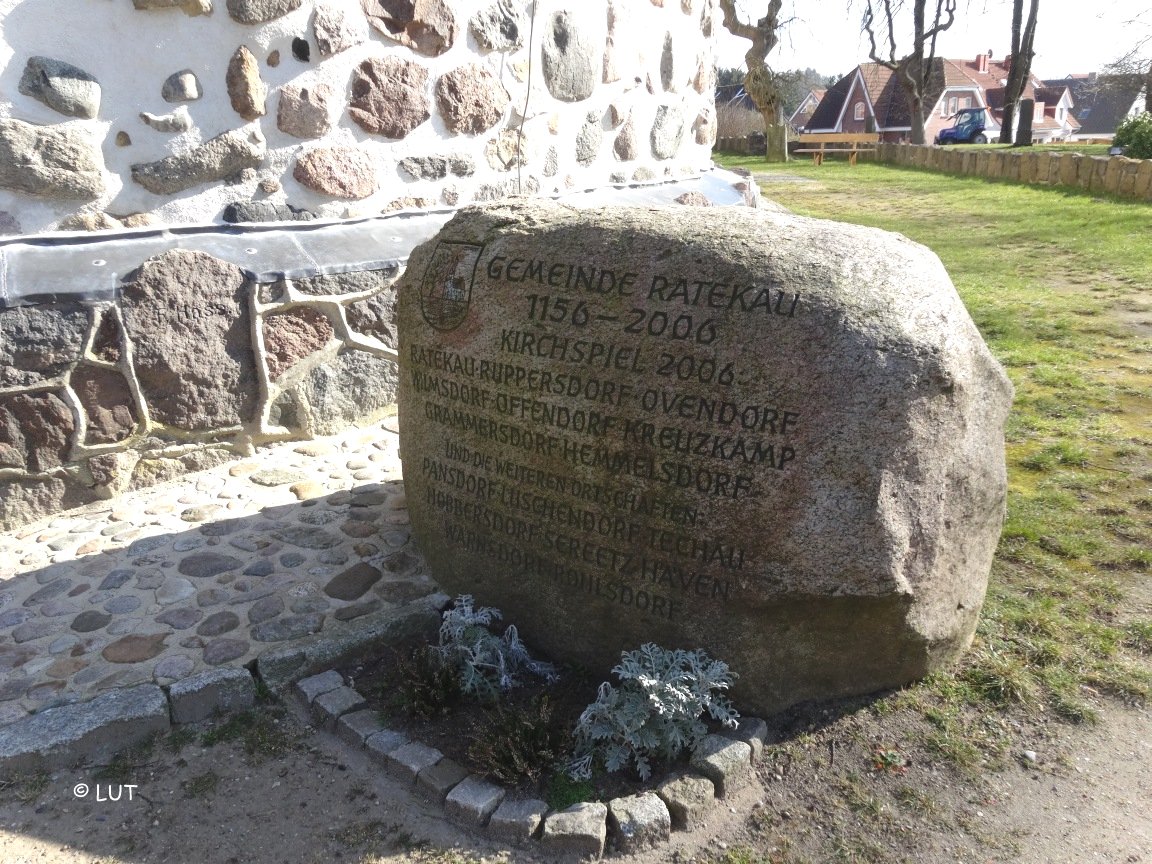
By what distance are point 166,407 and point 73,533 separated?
2.04ft

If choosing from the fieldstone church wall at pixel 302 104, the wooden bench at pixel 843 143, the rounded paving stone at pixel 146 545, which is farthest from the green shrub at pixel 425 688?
the wooden bench at pixel 843 143

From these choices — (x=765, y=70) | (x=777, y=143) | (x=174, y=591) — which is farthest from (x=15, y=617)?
(x=777, y=143)

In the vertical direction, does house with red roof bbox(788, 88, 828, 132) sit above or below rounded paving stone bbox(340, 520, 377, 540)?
above

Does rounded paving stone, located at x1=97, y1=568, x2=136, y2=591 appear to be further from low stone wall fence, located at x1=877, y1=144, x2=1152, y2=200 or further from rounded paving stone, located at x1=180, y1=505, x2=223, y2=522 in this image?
low stone wall fence, located at x1=877, y1=144, x2=1152, y2=200

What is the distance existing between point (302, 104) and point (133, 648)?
245cm

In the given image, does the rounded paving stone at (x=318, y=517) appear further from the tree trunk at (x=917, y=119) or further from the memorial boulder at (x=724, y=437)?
the tree trunk at (x=917, y=119)

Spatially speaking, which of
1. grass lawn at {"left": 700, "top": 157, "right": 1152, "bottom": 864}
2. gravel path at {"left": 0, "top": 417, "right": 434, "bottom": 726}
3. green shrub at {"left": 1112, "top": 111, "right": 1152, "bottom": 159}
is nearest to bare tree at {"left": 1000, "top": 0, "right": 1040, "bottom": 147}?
green shrub at {"left": 1112, "top": 111, "right": 1152, "bottom": 159}

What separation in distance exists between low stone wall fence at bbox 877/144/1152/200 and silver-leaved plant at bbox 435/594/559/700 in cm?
1134

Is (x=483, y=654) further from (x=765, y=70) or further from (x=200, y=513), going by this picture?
(x=765, y=70)

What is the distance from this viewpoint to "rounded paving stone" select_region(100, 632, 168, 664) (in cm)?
287

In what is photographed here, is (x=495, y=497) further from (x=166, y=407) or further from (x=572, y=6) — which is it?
(x=572, y=6)

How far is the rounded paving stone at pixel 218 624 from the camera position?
118 inches


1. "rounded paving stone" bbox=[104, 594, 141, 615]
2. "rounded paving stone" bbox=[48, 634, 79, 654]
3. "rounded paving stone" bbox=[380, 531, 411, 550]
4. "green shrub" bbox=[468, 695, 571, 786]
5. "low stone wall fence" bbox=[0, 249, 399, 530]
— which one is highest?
"low stone wall fence" bbox=[0, 249, 399, 530]

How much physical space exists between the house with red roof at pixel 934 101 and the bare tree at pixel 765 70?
14.1m
